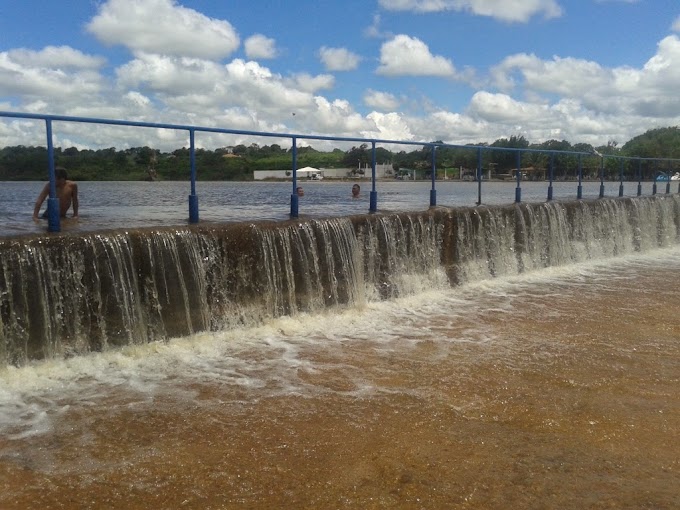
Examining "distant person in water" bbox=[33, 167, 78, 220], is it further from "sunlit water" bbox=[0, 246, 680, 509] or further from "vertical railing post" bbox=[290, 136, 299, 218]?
"sunlit water" bbox=[0, 246, 680, 509]

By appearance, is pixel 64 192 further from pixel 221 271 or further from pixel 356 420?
pixel 356 420

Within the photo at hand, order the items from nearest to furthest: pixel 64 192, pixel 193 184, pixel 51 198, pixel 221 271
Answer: pixel 51 198 → pixel 221 271 → pixel 193 184 → pixel 64 192

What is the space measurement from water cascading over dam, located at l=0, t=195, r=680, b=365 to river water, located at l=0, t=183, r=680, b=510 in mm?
287

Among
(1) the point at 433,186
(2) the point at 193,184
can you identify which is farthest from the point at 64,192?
(1) the point at 433,186

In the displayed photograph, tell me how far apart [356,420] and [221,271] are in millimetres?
3414

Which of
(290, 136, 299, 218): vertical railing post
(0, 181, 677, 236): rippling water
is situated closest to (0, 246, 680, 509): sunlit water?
(290, 136, 299, 218): vertical railing post

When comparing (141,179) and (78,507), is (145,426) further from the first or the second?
(141,179)

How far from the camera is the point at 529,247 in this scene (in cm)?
1276

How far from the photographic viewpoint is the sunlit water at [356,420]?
12.0ft

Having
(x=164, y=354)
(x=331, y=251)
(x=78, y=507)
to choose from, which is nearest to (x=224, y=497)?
(x=78, y=507)

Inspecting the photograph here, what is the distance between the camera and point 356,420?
4.66 meters

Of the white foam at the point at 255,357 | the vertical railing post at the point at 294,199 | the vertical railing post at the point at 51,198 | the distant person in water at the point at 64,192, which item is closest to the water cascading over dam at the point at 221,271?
the white foam at the point at 255,357

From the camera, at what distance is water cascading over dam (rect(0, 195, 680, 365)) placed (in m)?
6.01

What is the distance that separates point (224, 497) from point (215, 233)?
431 centimetres
